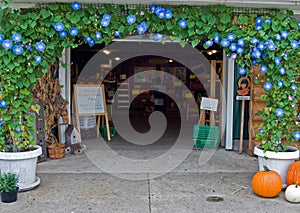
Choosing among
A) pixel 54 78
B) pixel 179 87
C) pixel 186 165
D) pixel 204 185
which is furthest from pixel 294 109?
pixel 179 87

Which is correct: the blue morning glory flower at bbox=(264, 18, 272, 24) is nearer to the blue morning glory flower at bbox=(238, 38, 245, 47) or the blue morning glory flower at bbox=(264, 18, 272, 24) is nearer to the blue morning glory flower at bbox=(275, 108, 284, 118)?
the blue morning glory flower at bbox=(238, 38, 245, 47)

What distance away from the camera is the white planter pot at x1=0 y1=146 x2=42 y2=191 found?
10.9ft

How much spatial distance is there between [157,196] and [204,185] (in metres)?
0.65

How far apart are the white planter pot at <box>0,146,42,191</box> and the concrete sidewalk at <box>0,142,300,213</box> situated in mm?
113

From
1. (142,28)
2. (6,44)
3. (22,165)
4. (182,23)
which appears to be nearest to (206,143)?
(182,23)

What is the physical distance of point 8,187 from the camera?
3143mm

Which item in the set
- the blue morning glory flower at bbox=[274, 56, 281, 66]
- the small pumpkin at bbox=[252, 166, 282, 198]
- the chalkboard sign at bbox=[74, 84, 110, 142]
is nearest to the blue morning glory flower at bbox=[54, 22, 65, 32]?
the blue morning glory flower at bbox=[274, 56, 281, 66]

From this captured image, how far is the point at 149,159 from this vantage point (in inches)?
193

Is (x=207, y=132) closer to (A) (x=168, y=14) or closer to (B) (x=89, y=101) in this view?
(B) (x=89, y=101)

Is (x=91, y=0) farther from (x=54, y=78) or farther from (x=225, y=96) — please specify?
(x=225, y=96)

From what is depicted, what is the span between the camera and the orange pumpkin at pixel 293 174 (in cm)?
336

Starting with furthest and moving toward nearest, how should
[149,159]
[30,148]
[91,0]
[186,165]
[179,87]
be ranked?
[179,87]
[149,159]
[186,165]
[30,148]
[91,0]

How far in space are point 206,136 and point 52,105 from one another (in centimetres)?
259

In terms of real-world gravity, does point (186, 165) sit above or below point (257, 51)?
below
